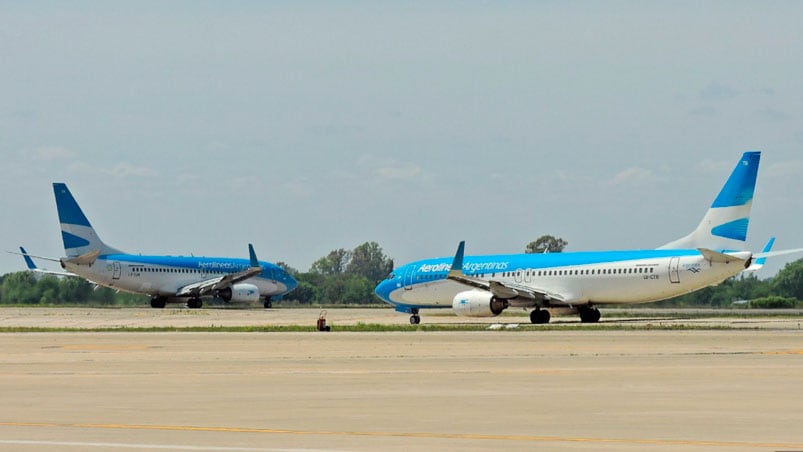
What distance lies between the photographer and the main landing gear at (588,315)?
62.8 meters

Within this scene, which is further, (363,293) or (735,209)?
(363,293)

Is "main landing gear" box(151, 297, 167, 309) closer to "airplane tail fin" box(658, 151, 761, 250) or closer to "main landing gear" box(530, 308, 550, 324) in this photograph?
"main landing gear" box(530, 308, 550, 324)

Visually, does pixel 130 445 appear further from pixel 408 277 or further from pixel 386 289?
pixel 386 289

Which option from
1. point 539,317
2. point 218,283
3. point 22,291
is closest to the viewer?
point 539,317

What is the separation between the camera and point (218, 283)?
4003 inches

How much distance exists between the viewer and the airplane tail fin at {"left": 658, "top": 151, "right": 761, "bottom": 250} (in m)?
56.9

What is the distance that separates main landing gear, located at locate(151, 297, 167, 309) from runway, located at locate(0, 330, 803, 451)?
2538 inches

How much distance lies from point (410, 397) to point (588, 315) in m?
42.8

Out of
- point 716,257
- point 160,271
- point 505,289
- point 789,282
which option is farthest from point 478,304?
point 789,282

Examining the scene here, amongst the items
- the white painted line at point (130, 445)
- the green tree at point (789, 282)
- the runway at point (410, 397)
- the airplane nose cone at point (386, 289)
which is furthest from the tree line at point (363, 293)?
the white painted line at point (130, 445)

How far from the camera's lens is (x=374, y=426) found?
16.8 meters

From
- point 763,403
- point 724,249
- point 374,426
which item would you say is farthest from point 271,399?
point 724,249

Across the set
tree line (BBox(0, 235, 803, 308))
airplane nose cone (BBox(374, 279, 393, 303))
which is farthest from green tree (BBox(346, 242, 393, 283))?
airplane nose cone (BBox(374, 279, 393, 303))

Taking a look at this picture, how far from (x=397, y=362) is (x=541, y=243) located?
11861 cm
